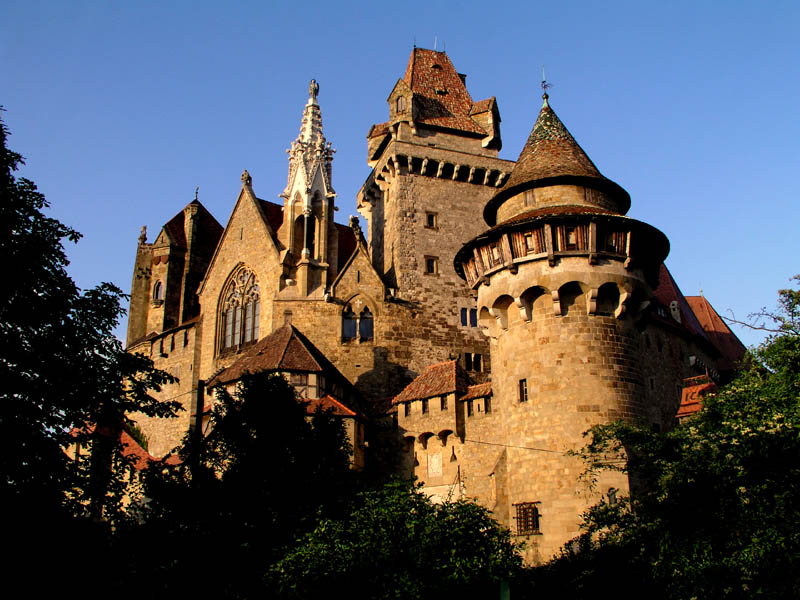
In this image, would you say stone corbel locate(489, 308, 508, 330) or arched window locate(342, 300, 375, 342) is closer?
stone corbel locate(489, 308, 508, 330)

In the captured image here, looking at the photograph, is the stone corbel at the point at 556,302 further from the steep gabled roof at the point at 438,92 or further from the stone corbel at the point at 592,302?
the steep gabled roof at the point at 438,92

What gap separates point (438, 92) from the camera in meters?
44.1

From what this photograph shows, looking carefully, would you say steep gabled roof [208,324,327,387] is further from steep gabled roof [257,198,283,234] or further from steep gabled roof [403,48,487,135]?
steep gabled roof [403,48,487,135]

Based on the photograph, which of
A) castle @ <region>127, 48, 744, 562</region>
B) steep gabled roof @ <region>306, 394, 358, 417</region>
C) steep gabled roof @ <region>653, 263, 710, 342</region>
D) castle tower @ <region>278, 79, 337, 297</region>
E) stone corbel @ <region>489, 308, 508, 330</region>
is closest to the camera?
castle @ <region>127, 48, 744, 562</region>

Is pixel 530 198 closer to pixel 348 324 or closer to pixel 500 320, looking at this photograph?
pixel 500 320

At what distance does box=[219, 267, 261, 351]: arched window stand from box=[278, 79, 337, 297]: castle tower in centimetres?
243

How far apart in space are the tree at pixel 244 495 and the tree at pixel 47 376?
251cm

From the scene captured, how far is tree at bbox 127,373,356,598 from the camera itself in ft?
64.7

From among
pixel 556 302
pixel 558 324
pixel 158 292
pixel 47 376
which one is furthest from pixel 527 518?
pixel 158 292

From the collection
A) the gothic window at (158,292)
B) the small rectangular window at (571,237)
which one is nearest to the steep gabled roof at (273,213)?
the gothic window at (158,292)

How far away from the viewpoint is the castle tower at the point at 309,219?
37344mm

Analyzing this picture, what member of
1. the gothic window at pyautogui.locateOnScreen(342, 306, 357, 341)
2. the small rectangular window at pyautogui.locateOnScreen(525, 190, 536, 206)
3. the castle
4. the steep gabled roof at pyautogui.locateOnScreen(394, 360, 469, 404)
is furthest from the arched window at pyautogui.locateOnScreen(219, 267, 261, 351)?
the small rectangular window at pyautogui.locateOnScreen(525, 190, 536, 206)

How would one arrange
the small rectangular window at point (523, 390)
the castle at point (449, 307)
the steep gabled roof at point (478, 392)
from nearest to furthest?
1. the castle at point (449, 307)
2. the small rectangular window at point (523, 390)
3. the steep gabled roof at point (478, 392)

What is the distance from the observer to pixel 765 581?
15.1 metres
